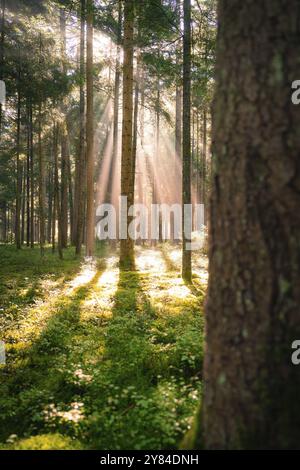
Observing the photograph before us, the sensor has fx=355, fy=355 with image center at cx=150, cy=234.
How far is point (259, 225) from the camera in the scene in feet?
6.65

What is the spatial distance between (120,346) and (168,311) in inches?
77.2

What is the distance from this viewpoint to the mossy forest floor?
137 inches

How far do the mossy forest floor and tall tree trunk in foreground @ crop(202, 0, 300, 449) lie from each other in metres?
1.46

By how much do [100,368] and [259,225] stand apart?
3.59m

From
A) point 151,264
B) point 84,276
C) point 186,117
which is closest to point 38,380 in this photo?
point 84,276

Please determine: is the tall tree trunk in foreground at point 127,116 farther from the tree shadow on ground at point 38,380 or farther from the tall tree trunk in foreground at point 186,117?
the tree shadow on ground at point 38,380

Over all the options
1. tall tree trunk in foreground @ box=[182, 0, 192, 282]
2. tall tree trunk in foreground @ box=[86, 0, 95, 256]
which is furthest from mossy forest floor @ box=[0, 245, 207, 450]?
tall tree trunk in foreground @ box=[86, 0, 95, 256]

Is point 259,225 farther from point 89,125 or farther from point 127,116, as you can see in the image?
point 89,125

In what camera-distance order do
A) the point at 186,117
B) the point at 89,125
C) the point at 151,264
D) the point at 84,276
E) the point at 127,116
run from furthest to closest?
the point at 151,264
the point at 89,125
the point at 84,276
the point at 127,116
the point at 186,117

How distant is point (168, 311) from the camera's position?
7.32 metres

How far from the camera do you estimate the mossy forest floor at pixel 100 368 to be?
3479 millimetres

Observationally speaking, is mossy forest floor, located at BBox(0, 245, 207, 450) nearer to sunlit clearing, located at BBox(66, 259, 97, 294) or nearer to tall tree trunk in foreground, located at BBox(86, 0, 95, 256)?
sunlit clearing, located at BBox(66, 259, 97, 294)
